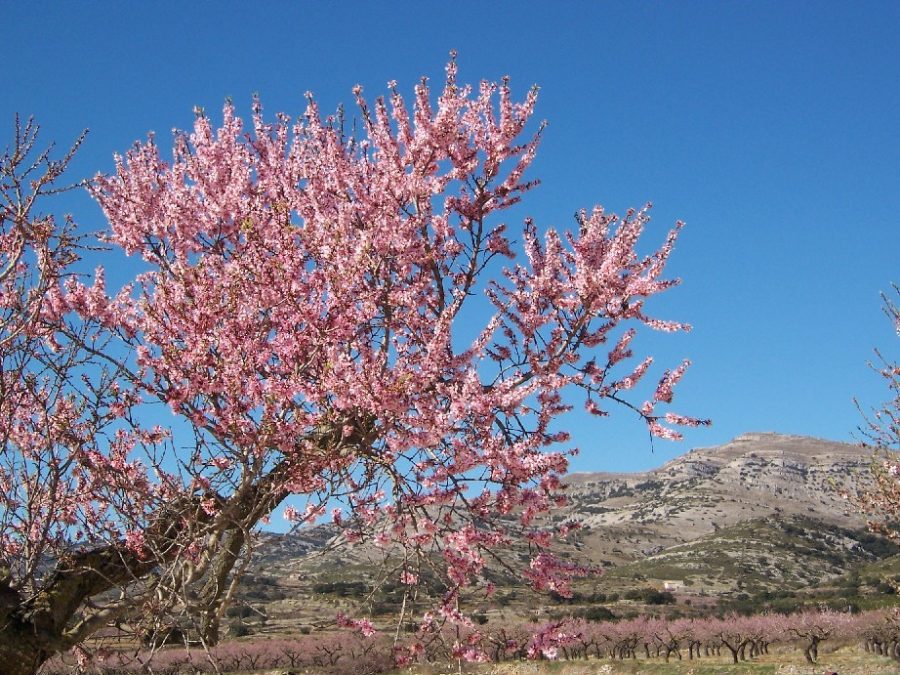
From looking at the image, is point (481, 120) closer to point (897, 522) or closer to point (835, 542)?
point (897, 522)

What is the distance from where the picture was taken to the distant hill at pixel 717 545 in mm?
84500

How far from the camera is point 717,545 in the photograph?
116 metres

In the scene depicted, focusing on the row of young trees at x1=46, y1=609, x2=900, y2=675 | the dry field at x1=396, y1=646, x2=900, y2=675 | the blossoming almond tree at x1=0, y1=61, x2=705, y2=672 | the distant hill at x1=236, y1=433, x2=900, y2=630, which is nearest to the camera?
the blossoming almond tree at x1=0, y1=61, x2=705, y2=672

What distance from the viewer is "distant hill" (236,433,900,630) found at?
8450 cm

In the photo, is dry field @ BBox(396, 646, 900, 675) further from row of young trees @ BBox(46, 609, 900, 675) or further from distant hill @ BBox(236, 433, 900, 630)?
distant hill @ BBox(236, 433, 900, 630)

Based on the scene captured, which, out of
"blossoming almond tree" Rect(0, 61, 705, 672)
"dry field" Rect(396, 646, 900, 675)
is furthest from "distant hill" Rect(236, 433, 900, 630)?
"blossoming almond tree" Rect(0, 61, 705, 672)

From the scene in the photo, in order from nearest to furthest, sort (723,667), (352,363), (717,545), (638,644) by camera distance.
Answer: (352,363), (723,667), (638,644), (717,545)

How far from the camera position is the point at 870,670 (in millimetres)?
34531

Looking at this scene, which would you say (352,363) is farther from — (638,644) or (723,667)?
(638,644)

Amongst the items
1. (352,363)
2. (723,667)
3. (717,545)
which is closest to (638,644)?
(723,667)

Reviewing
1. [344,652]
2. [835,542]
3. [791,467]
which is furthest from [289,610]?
[791,467]

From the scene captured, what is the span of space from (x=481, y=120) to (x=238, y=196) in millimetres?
3238

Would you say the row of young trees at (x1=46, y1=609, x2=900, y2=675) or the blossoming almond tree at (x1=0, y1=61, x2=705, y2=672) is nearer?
the blossoming almond tree at (x1=0, y1=61, x2=705, y2=672)

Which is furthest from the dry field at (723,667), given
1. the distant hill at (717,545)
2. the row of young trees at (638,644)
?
the distant hill at (717,545)
